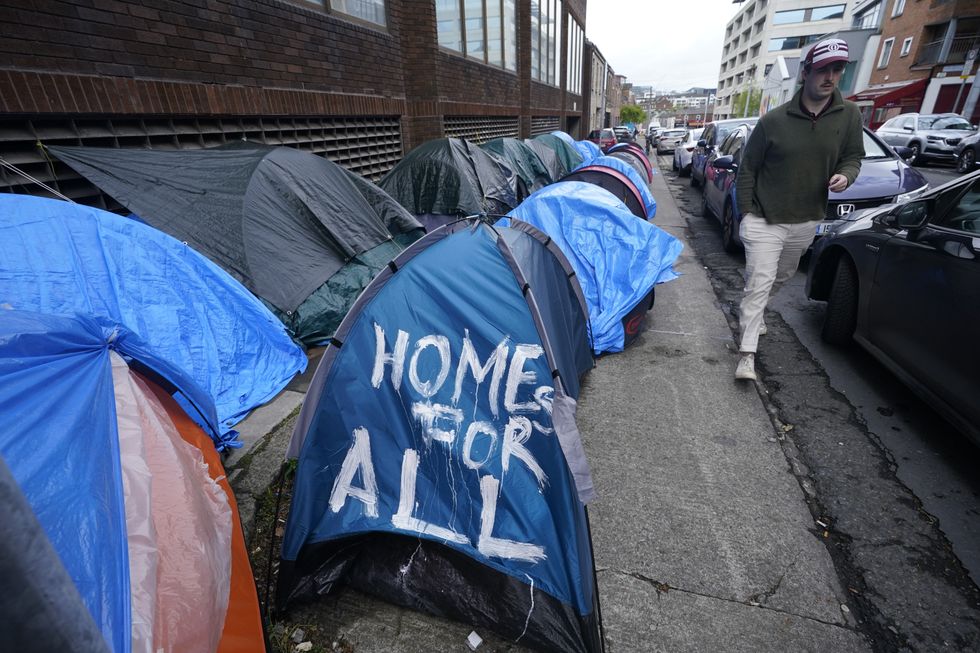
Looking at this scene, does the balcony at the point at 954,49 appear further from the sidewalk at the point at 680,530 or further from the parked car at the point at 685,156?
the sidewalk at the point at 680,530

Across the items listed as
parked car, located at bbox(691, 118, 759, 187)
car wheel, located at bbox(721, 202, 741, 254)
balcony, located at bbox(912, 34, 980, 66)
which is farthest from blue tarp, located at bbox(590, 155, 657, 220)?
balcony, located at bbox(912, 34, 980, 66)

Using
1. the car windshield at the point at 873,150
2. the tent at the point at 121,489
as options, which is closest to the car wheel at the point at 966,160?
the car windshield at the point at 873,150

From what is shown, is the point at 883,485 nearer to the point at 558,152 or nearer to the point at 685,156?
the point at 558,152

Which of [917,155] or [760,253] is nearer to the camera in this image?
[760,253]

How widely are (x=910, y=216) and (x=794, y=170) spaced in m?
0.76

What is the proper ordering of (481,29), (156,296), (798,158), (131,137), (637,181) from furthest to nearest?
(481,29), (637,181), (131,137), (798,158), (156,296)

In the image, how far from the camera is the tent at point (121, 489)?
115 cm

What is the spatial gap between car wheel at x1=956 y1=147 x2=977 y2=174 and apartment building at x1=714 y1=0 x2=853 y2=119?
3483 centimetres

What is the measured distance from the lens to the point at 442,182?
630cm

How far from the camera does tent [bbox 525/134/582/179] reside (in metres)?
10.6

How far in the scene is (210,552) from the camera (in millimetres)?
1591

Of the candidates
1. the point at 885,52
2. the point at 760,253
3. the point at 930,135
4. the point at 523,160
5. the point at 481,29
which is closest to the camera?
the point at 760,253

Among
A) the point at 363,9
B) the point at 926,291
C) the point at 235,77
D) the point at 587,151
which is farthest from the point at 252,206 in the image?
the point at 587,151

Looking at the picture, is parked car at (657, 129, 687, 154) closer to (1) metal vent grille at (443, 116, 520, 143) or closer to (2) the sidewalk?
(1) metal vent grille at (443, 116, 520, 143)
